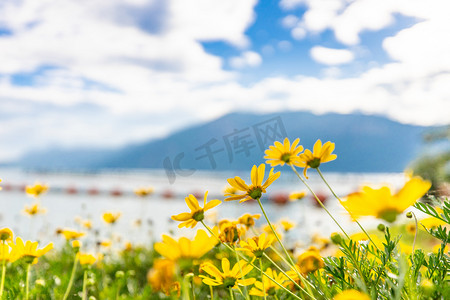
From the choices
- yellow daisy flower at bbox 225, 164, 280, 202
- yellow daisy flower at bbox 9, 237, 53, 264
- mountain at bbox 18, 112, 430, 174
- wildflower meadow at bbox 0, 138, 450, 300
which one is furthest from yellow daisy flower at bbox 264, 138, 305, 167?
mountain at bbox 18, 112, 430, 174

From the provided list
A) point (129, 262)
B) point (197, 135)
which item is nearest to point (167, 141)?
point (197, 135)

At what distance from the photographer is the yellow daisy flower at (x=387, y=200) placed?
0.43 meters

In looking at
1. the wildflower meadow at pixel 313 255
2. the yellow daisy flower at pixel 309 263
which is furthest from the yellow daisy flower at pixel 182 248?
the yellow daisy flower at pixel 309 263

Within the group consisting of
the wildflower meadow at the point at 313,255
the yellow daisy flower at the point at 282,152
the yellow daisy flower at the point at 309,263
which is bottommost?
the yellow daisy flower at the point at 309,263

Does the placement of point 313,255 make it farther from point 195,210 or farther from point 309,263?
point 195,210

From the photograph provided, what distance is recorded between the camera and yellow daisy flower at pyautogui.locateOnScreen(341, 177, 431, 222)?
432mm

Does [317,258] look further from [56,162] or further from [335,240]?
[56,162]

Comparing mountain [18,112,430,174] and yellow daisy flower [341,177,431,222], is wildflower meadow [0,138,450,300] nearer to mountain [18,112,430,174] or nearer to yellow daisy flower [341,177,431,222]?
yellow daisy flower [341,177,431,222]

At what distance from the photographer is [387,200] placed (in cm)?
44

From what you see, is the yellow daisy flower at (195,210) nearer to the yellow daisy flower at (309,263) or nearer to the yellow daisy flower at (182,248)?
the yellow daisy flower at (182,248)

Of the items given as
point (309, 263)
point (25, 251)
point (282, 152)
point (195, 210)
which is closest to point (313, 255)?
point (309, 263)

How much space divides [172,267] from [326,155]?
399mm

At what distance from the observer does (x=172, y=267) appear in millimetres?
559

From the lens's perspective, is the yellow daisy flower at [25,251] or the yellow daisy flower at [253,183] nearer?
the yellow daisy flower at [253,183]
